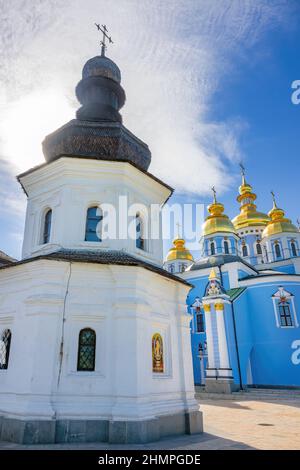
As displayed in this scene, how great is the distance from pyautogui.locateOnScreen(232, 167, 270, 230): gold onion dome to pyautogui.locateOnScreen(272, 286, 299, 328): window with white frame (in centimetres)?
1417

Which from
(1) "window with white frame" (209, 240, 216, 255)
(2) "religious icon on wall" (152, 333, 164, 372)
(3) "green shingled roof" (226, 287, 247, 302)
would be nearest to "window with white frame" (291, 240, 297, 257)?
(1) "window with white frame" (209, 240, 216, 255)

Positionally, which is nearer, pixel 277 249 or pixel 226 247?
pixel 226 247

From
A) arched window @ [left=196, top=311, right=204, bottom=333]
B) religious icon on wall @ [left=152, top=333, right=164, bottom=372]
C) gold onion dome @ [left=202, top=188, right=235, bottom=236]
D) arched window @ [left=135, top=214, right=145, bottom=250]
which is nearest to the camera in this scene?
religious icon on wall @ [left=152, top=333, right=164, bottom=372]

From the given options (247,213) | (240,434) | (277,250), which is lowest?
(240,434)

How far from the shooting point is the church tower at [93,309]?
6.70 meters

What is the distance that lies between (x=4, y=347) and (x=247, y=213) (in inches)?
1259

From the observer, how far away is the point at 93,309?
753 centimetres

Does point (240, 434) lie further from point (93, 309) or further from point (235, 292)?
point (235, 292)

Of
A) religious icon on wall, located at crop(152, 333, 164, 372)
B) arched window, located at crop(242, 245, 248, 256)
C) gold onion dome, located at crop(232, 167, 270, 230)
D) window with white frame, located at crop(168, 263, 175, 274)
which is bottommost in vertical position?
religious icon on wall, located at crop(152, 333, 164, 372)

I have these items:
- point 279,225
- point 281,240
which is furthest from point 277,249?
point 279,225

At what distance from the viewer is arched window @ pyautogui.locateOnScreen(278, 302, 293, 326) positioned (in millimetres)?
21359

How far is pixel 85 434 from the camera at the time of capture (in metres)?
6.58

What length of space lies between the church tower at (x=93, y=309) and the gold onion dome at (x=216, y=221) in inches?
781

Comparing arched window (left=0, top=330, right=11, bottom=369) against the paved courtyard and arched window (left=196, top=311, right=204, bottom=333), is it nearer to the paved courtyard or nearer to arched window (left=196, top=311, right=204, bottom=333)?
the paved courtyard
